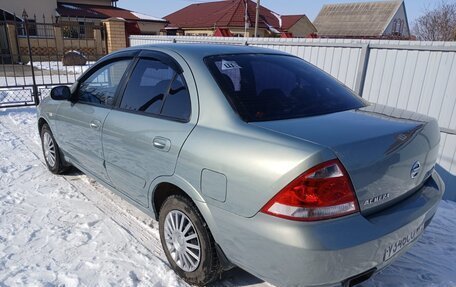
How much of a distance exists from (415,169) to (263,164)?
39.8 inches

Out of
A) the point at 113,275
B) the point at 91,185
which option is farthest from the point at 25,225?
the point at 113,275

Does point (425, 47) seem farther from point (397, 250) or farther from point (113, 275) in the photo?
point (113, 275)

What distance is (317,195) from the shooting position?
5.87ft

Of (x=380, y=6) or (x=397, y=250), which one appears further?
(x=380, y=6)

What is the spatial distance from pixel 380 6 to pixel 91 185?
52.2 m

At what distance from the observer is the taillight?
1.77 meters

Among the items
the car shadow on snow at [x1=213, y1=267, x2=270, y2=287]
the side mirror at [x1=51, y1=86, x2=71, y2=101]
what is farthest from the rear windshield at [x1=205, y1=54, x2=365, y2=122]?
the side mirror at [x1=51, y1=86, x2=71, y2=101]

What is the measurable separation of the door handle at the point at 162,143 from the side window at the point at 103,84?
2.92 ft

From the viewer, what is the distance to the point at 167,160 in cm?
→ 242

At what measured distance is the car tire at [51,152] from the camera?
4.39 metres

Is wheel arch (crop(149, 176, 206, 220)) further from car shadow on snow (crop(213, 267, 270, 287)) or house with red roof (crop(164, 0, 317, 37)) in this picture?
house with red roof (crop(164, 0, 317, 37))

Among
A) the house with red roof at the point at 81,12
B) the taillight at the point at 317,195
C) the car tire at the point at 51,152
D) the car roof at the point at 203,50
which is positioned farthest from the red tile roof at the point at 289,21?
the taillight at the point at 317,195

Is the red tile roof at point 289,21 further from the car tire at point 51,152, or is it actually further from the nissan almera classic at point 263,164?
the nissan almera classic at point 263,164

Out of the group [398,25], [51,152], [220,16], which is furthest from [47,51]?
[398,25]
